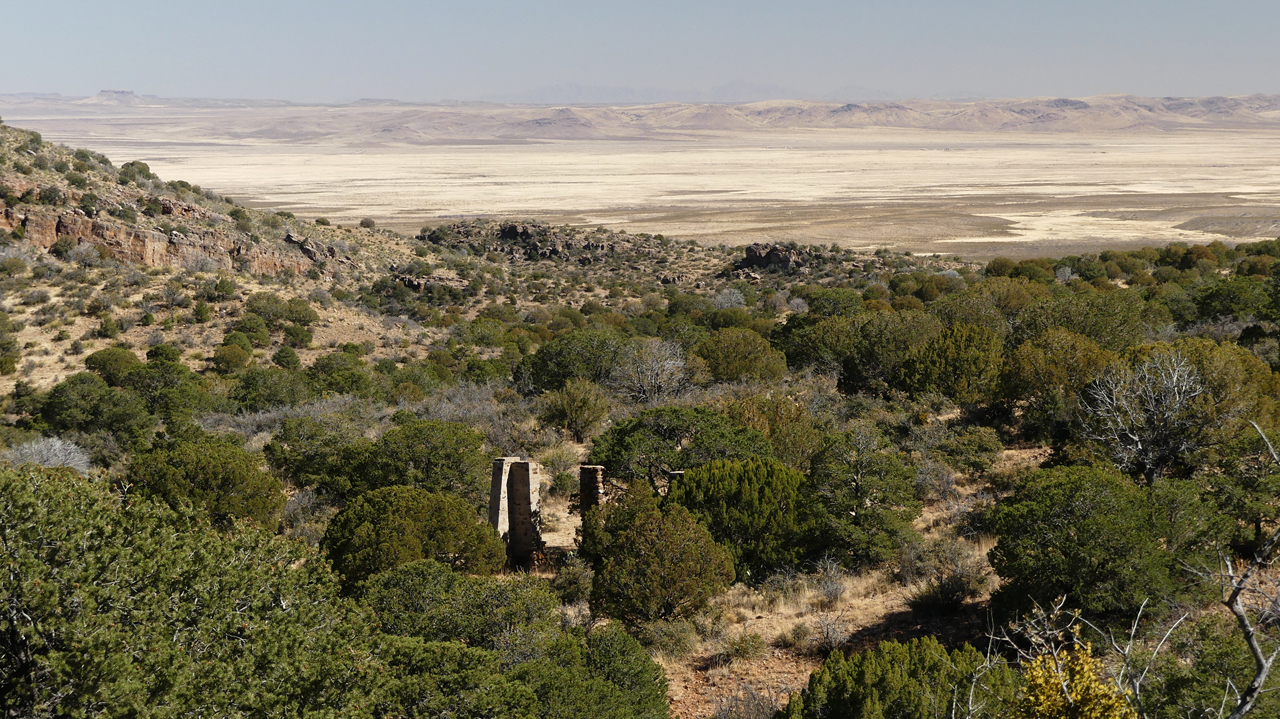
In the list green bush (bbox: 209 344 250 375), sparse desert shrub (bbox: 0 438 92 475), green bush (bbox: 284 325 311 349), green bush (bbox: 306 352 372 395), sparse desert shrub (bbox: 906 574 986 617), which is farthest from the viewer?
green bush (bbox: 284 325 311 349)

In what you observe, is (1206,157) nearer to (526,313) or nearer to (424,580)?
(526,313)

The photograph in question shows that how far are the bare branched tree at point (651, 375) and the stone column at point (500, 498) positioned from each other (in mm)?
9306

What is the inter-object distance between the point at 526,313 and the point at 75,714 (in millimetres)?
41469

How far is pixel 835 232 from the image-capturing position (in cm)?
7762

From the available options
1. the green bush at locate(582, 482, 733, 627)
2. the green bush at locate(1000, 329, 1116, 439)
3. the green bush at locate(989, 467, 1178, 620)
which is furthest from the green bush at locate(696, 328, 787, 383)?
the green bush at locate(989, 467, 1178, 620)

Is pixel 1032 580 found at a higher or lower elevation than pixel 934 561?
higher

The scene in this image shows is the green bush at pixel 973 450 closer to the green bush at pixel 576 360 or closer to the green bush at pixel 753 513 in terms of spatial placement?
the green bush at pixel 753 513

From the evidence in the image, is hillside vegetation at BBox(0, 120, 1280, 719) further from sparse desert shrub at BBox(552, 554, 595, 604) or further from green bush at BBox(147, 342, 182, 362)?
green bush at BBox(147, 342, 182, 362)

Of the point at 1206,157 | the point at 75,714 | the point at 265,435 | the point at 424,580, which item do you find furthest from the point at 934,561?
the point at 1206,157

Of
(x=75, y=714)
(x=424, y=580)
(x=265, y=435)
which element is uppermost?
(x=75, y=714)

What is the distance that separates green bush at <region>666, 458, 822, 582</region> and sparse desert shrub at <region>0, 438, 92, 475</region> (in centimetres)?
1385

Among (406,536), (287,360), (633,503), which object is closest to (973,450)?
(633,503)

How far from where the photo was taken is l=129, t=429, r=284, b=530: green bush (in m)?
15.5

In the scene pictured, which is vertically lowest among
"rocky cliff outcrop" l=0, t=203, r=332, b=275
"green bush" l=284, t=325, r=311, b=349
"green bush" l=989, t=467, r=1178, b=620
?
"green bush" l=284, t=325, r=311, b=349
